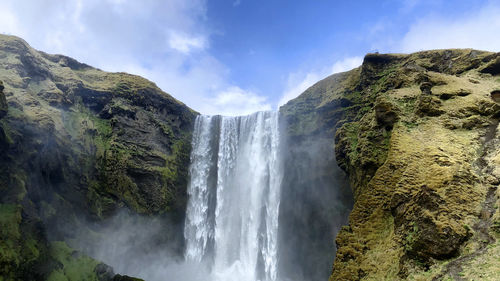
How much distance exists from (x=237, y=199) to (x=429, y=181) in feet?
91.1

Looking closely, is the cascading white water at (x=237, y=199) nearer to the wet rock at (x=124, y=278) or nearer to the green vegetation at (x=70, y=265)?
the wet rock at (x=124, y=278)

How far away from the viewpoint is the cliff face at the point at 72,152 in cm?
2042

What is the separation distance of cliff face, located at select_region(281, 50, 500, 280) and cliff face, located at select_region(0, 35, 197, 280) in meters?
20.1

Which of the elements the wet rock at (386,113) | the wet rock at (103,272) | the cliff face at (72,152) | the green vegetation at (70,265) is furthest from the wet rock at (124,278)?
the wet rock at (386,113)

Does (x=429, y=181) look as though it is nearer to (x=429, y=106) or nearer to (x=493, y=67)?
(x=429, y=106)

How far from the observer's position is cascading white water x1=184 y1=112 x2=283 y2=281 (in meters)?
32.4

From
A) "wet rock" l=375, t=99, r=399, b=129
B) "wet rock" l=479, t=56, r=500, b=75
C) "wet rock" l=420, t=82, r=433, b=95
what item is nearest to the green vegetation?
"wet rock" l=375, t=99, r=399, b=129

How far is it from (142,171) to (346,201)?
73.1 ft

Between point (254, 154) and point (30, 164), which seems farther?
point (254, 154)

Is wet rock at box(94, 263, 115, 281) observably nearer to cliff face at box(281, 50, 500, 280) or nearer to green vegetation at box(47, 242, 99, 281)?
green vegetation at box(47, 242, 99, 281)

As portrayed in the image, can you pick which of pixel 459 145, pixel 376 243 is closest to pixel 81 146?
pixel 376 243

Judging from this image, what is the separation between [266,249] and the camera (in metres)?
31.9

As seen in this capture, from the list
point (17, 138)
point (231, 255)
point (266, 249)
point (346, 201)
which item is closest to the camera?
point (17, 138)

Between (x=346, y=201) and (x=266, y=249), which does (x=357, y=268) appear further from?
(x=266, y=249)
